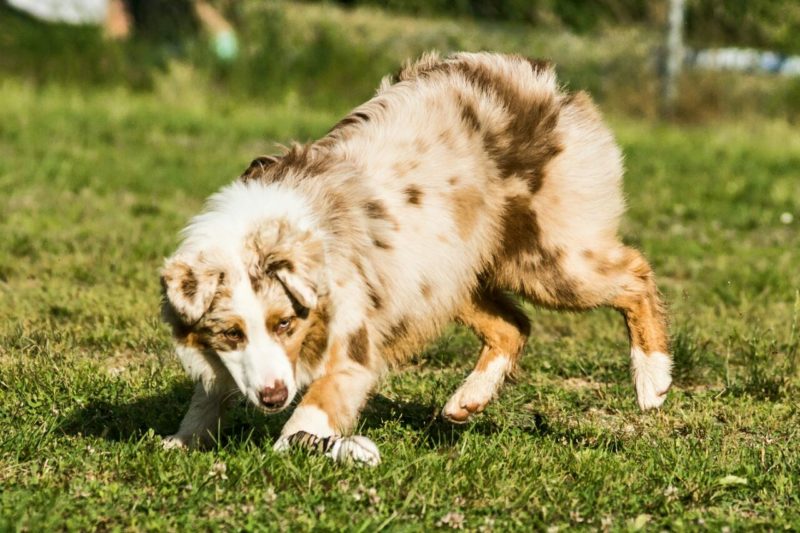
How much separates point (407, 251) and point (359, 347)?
0.47 m

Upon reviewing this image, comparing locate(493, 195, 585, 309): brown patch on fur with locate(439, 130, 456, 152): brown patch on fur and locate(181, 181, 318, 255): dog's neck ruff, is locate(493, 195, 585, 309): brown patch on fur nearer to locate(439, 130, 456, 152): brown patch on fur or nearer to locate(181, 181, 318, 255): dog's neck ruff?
locate(439, 130, 456, 152): brown patch on fur

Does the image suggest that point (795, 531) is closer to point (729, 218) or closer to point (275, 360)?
point (275, 360)

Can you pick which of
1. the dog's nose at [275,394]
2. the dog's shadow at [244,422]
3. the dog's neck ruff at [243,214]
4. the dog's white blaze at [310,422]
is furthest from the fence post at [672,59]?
the dog's nose at [275,394]

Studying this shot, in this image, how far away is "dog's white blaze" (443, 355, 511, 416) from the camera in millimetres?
5445

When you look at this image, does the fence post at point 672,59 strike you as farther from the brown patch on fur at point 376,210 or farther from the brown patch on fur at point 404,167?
the brown patch on fur at point 376,210

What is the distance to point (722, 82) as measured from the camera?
15.4 metres

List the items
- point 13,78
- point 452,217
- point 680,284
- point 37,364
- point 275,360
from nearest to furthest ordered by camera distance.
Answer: point 275,360 < point 452,217 < point 37,364 < point 680,284 < point 13,78

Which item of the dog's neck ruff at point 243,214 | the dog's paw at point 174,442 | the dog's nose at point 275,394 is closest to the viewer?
the dog's nose at point 275,394

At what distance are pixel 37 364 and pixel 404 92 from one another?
2.05 m

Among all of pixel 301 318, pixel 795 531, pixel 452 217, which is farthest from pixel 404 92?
pixel 795 531

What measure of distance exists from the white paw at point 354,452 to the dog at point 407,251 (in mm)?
13

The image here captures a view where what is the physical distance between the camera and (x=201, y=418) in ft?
16.8

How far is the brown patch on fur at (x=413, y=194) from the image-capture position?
5.12 meters

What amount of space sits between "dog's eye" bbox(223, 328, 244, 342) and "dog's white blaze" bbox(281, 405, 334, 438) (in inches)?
15.2
